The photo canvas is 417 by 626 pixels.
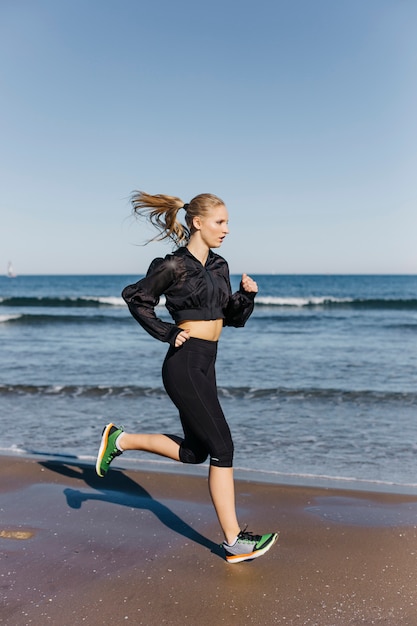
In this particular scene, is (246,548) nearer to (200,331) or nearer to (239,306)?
(200,331)

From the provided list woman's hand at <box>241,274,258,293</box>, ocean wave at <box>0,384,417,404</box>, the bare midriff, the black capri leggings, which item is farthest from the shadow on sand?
ocean wave at <box>0,384,417,404</box>

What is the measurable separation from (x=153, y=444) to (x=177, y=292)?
0.99 metres

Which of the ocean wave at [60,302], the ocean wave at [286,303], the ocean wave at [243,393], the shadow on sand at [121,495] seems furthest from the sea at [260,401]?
the ocean wave at [60,302]

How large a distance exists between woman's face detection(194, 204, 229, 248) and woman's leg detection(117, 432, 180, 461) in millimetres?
1202

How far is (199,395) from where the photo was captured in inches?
138

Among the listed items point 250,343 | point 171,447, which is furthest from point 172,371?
point 250,343

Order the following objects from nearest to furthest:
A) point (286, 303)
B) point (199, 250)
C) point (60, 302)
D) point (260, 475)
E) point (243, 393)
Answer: point (199, 250) → point (260, 475) → point (243, 393) → point (286, 303) → point (60, 302)

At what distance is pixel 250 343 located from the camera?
17.0m

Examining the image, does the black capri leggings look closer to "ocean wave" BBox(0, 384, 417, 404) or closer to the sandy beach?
the sandy beach

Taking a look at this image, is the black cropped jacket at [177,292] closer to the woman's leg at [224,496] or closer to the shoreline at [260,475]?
the woman's leg at [224,496]

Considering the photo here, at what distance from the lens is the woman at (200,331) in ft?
11.5

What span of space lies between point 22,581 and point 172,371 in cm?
129

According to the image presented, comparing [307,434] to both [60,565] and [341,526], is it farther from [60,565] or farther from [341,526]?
[60,565]

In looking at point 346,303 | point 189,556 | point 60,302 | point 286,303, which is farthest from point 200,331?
point 60,302
